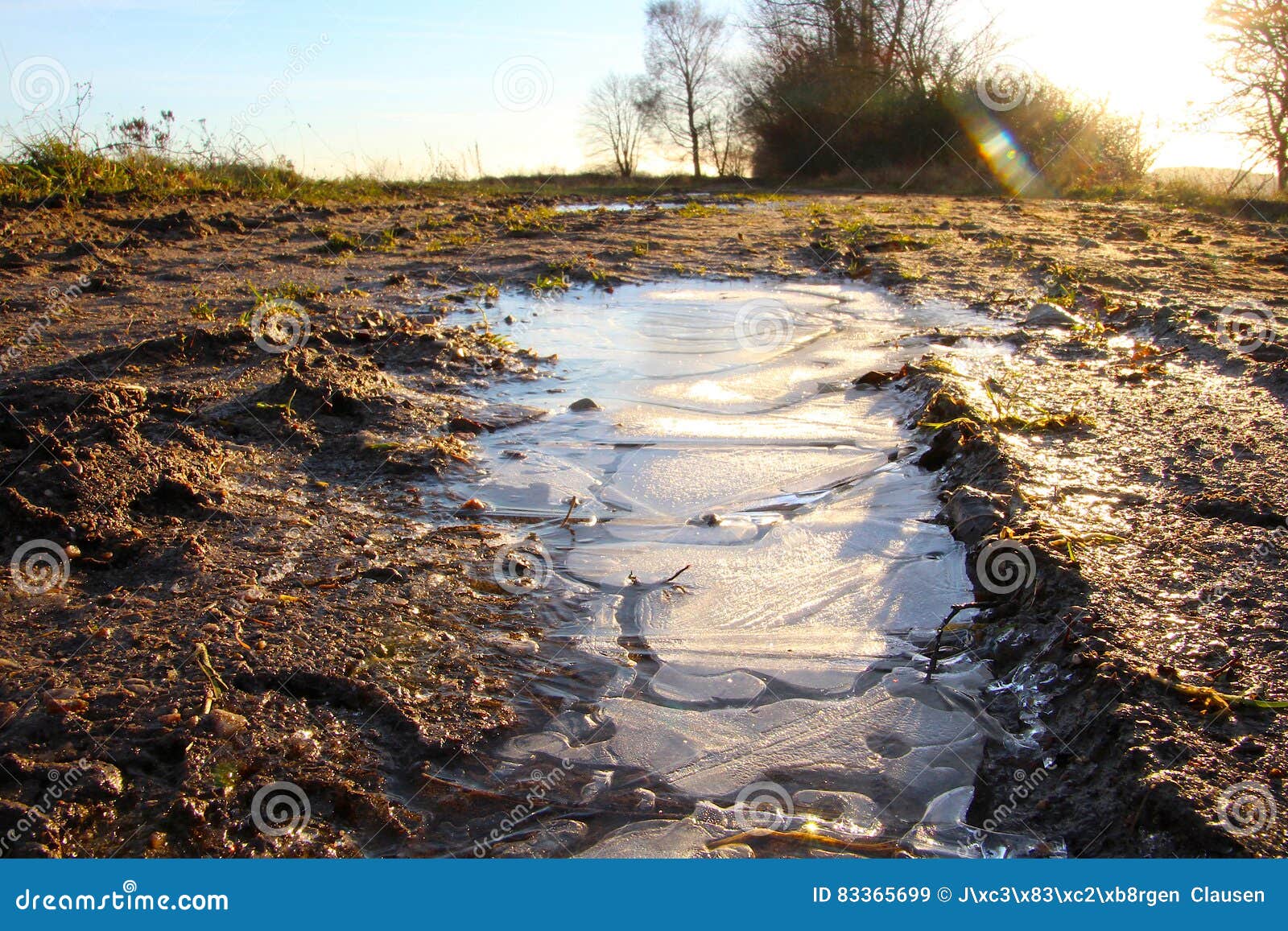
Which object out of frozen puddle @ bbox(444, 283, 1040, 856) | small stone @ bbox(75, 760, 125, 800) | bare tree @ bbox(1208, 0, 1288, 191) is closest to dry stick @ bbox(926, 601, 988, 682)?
frozen puddle @ bbox(444, 283, 1040, 856)

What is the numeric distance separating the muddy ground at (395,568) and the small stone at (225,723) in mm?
13

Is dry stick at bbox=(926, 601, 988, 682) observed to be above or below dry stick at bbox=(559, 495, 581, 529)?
below

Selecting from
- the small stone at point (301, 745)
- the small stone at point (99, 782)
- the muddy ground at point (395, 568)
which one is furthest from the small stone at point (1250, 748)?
the small stone at point (99, 782)

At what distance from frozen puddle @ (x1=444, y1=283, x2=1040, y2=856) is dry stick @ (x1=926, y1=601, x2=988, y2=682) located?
3cm

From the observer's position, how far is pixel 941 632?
7.88 feet

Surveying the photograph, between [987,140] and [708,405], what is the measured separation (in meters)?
20.2

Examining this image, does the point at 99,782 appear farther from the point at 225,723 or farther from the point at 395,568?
the point at 395,568

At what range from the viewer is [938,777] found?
6.49 feet

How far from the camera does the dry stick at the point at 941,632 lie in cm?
234

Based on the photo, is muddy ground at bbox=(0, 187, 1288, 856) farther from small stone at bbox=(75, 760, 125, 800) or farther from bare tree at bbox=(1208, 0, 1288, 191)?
bare tree at bbox=(1208, 0, 1288, 191)

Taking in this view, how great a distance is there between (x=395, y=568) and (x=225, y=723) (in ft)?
2.91

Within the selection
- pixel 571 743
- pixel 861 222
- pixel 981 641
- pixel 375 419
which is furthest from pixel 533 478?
pixel 861 222

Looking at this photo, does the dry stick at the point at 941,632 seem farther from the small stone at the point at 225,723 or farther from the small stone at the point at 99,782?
the small stone at the point at 99,782

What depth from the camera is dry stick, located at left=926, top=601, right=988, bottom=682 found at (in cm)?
234
